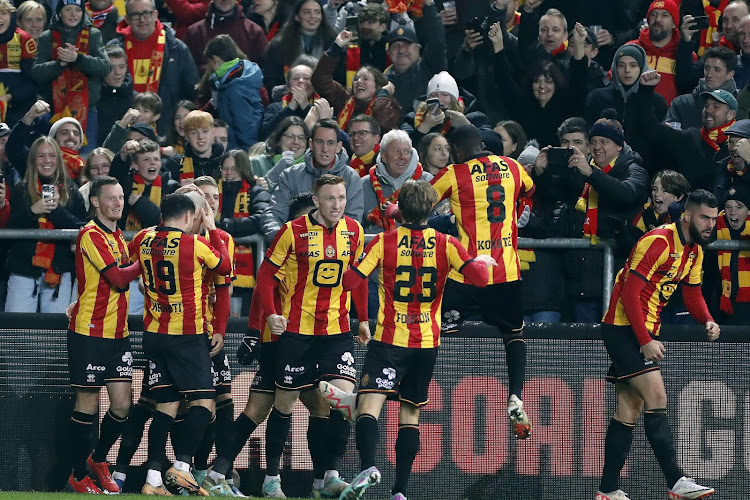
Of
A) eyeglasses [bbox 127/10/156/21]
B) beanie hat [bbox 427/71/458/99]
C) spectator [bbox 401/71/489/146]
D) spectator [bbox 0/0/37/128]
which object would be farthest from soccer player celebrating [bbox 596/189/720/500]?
spectator [bbox 0/0/37/128]

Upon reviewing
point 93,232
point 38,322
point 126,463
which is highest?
point 93,232

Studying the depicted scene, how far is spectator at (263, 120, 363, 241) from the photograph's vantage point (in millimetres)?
12211

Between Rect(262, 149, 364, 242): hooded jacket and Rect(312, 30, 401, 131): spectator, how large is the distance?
1325 mm

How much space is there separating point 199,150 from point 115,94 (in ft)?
7.39

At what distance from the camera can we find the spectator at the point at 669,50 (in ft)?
46.5

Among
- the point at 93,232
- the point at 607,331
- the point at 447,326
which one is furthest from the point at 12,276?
the point at 607,331

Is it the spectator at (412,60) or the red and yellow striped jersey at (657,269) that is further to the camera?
the spectator at (412,60)

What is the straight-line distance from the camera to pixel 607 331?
10.8 meters

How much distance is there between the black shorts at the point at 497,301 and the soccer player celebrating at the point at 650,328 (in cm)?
69

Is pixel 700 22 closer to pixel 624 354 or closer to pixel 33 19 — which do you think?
pixel 624 354

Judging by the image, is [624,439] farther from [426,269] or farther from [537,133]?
[537,133]

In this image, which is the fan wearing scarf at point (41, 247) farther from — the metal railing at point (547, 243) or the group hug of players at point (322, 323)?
the group hug of players at point (322, 323)

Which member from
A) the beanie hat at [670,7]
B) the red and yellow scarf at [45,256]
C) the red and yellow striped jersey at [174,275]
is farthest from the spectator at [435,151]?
the red and yellow scarf at [45,256]

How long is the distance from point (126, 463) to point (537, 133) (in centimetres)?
557
